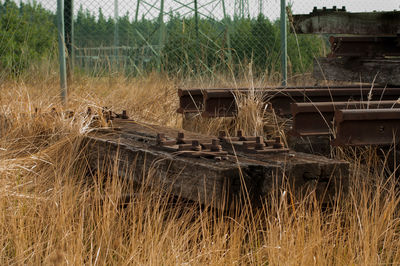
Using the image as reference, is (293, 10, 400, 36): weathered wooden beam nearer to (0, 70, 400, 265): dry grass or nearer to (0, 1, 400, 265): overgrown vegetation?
(0, 1, 400, 265): overgrown vegetation

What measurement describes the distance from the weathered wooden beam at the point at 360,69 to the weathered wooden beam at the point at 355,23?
0.35m

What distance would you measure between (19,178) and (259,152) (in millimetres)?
1859

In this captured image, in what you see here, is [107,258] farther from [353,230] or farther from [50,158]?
[50,158]

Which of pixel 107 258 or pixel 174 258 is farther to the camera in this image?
pixel 107 258

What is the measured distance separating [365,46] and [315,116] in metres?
2.95

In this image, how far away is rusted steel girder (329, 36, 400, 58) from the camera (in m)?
7.39

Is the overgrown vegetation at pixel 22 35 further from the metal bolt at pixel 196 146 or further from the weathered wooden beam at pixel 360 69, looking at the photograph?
the metal bolt at pixel 196 146

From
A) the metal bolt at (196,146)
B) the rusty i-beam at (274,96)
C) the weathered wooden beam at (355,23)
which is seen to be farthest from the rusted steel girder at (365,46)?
the metal bolt at (196,146)

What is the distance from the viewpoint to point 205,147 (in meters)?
3.75

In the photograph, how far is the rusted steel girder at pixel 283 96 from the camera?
627 cm

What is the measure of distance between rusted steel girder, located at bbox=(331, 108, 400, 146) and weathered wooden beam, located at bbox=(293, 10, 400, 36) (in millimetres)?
2861

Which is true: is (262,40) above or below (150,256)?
above

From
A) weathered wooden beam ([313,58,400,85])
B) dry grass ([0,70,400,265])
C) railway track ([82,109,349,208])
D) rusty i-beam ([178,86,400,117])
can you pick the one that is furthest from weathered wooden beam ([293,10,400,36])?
railway track ([82,109,349,208])

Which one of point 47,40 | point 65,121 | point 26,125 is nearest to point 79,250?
point 65,121
